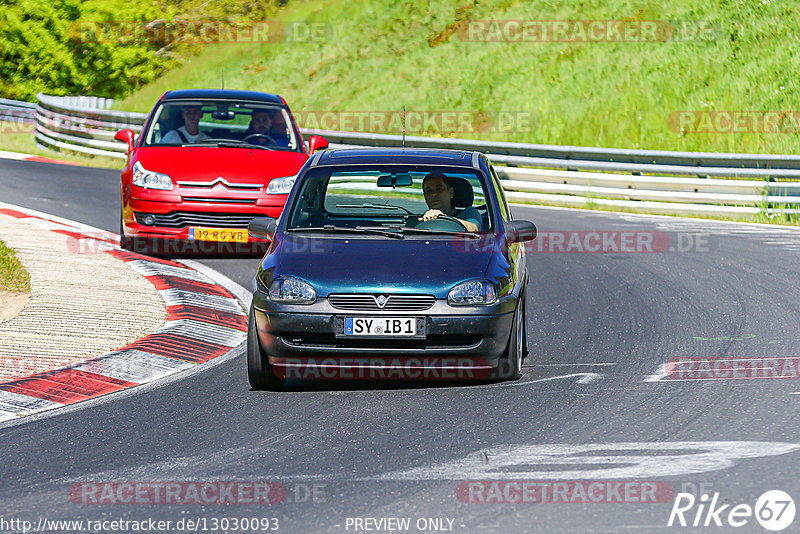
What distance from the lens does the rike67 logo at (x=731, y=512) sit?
16.4ft

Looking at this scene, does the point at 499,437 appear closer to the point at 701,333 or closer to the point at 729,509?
the point at 729,509

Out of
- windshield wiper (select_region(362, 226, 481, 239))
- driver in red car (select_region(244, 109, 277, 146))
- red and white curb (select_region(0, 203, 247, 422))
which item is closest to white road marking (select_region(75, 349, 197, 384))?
red and white curb (select_region(0, 203, 247, 422))

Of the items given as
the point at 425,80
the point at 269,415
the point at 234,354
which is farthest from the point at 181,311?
the point at 425,80

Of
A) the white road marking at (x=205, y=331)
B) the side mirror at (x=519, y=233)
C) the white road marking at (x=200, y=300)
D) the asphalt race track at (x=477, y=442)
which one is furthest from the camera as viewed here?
the white road marking at (x=200, y=300)

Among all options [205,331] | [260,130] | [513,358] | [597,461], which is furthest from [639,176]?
[597,461]

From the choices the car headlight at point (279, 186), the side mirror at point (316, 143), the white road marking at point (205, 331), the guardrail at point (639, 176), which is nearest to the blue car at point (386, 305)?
the white road marking at point (205, 331)

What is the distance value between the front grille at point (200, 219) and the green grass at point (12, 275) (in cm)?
164

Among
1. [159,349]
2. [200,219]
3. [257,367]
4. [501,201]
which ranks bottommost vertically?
[159,349]

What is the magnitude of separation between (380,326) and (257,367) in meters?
0.88

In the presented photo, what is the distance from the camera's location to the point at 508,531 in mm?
4918

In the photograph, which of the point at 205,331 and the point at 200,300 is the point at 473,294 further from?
the point at 200,300

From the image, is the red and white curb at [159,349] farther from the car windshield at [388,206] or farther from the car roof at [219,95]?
the car roof at [219,95]

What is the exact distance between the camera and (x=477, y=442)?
638cm

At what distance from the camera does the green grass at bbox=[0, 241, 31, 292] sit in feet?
36.8
